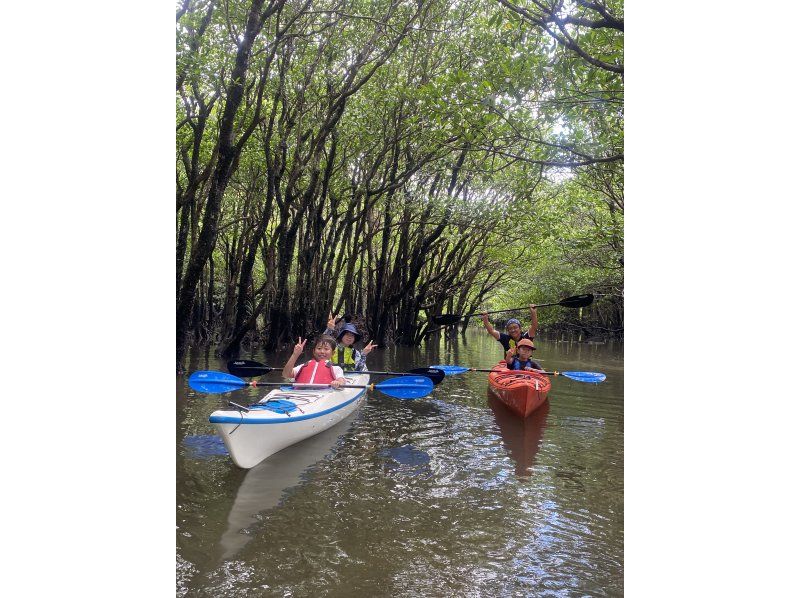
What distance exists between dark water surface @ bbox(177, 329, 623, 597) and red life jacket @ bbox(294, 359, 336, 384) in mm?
589

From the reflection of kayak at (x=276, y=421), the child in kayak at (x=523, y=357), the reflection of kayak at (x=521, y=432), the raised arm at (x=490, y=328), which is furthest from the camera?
the raised arm at (x=490, y=328)

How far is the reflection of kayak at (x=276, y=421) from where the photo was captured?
15.6 feet

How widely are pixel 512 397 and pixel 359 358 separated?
100 inches

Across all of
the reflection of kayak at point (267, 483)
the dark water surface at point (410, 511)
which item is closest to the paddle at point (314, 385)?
the dark water surface at point (410, 511)

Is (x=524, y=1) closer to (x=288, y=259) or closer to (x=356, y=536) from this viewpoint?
(x=356, y=536)

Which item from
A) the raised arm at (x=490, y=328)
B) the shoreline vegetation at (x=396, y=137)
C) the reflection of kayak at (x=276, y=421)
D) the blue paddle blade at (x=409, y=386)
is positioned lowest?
the reflection of kayak at (x=276, y=421)

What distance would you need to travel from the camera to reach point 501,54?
24.2 ft

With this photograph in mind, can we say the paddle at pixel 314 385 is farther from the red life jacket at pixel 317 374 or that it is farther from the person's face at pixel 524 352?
the person's face at pixel 524 352

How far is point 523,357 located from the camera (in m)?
8.33

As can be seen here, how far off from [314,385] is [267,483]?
1604 mm

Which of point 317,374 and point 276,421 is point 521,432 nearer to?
point 317,374

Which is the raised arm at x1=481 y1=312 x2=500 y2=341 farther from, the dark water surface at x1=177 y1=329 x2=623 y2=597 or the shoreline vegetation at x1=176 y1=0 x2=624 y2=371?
the dark water surface at x1=177 y1=329 x2=623 y2=597

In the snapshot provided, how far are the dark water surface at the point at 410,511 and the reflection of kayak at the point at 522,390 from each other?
21 centimetres

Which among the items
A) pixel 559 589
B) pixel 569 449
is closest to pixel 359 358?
pixel 569 449
